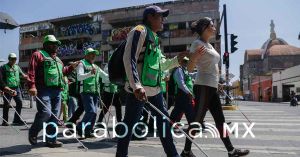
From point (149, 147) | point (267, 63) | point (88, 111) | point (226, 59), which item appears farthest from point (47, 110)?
point (267, 63)

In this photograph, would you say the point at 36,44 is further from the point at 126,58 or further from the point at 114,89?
the point at 126,58

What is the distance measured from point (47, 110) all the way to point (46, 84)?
0.40 metres

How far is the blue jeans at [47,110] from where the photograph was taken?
18.4ft

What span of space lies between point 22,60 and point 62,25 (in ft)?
34.6

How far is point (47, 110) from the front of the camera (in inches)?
220

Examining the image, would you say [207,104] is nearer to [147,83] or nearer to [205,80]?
[205,80]

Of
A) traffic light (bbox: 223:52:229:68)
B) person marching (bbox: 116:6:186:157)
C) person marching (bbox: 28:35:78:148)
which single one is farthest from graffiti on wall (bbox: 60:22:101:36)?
person marching (bbox: 116:6:186:157)

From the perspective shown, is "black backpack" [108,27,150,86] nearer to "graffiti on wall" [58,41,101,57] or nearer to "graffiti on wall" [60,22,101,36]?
"graffiti on wall" [60,22,101,36]

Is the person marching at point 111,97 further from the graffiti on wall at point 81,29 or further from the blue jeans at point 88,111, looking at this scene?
the graffiti on wall at point 81,29

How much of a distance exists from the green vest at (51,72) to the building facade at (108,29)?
40784 mm

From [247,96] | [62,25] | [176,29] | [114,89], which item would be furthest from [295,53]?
[114,89]

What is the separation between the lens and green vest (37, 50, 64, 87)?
574 centimetres

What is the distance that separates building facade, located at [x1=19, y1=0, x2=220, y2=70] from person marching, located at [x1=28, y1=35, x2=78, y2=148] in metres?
40.8

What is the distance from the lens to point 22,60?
212 ft
